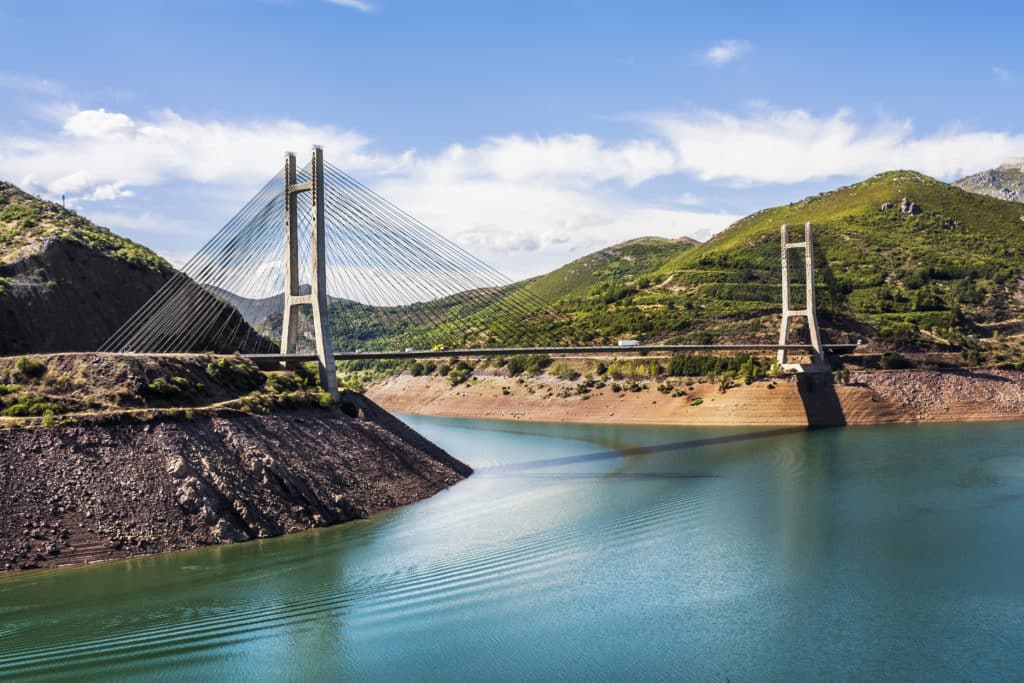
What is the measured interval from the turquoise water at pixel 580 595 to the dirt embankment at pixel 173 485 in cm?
70

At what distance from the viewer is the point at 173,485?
743 inches

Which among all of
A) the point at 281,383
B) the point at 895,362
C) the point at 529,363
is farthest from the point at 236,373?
the point at 895,362

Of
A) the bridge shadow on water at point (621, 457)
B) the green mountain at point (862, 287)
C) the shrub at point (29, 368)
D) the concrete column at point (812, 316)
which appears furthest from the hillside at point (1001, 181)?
the shrub at point (29, 368)

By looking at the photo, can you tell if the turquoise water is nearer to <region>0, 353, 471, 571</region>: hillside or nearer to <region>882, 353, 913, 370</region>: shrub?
<region>0, 353, 471, 571</region>: hillside

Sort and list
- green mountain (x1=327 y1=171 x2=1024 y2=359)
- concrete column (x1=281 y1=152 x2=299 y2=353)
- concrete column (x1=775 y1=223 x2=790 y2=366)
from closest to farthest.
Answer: concrete column (x1=281 y1=152 x2=299 y2=353) → concrete column (x1=775 y1=223 x2=790 y2=366) → green mountain (x1=327 y1=171 x2=1024 y2=359)

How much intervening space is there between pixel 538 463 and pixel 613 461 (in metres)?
2.70

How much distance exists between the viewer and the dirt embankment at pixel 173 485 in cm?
1725

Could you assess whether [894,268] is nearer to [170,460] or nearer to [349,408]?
[349,408]

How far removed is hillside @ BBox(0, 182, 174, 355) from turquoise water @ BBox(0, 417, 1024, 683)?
1484cm

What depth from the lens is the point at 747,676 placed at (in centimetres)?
1216

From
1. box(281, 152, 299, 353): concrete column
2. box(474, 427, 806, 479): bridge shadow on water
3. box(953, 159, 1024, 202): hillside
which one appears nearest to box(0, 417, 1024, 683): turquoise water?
box(474, 427, 806, 479): bridge shadow on water

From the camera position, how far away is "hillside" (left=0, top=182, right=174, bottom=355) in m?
28.8

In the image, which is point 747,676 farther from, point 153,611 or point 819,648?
point 153,611

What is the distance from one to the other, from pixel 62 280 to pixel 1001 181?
7374 inches
